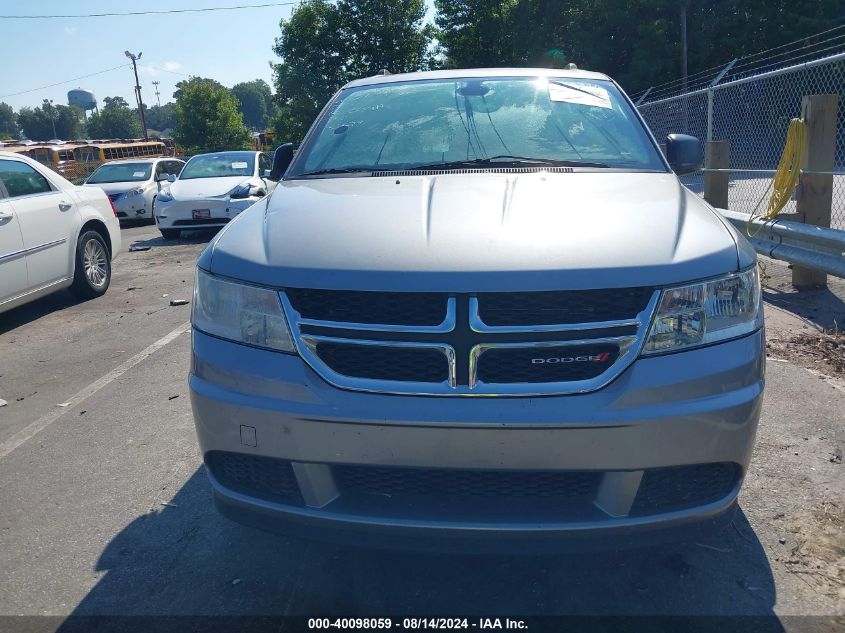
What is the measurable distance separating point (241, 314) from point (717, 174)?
7.57 metres

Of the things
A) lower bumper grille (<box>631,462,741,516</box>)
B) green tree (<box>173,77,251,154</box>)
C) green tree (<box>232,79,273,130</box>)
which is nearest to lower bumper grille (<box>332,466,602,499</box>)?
lower bumper grille (<box>631,462,741,516</box>)

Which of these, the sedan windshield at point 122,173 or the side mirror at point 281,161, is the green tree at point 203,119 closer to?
the sedan windshield at point 122,173

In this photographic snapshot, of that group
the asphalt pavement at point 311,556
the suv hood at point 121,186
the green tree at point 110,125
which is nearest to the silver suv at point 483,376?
the asphalt pavement at point 311,556

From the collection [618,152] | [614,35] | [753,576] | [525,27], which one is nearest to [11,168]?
[618,152]

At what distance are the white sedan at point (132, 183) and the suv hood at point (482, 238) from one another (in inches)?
535

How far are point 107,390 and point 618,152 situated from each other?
11.5 ft

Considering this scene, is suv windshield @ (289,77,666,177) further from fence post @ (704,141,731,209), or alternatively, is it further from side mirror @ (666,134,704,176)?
fence post @ (704,141,731,209)

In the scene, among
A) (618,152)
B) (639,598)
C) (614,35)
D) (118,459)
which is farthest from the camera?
(614,35)

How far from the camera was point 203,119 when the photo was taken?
45156 millimetres

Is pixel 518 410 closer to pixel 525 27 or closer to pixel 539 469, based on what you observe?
pixel 539 469

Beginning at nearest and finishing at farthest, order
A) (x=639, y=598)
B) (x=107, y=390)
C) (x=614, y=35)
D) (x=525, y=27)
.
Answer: (x=639, y=598), (x=107, y=390), (x=614, y=35), (x=525, y=27)

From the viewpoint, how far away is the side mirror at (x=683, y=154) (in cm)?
393

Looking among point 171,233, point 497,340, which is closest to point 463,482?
point 497,340

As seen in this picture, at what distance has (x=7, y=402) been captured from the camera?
4.90 meters
